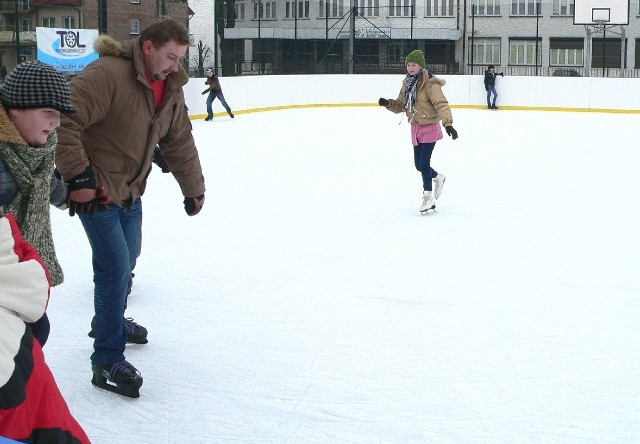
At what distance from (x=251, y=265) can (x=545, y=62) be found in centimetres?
2347

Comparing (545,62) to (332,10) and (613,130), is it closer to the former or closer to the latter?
(332,10)

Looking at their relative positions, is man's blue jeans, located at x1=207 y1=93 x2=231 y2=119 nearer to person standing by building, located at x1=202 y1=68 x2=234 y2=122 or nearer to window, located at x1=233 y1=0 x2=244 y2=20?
person standing by building, located at x1=202 y1=68 x2=234 y2=122

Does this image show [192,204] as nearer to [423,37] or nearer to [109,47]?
[109,47]

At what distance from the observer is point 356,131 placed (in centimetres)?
1501

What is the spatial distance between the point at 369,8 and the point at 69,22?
497 inches

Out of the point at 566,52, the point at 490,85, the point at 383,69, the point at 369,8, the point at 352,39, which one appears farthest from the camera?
the point at 369,8

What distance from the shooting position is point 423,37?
2550 cm

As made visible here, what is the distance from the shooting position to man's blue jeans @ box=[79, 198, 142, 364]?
3.18 m

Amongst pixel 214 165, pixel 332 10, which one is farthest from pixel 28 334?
pixel 332 10

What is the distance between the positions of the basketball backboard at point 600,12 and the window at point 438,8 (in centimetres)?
778

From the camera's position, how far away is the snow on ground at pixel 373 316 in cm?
314

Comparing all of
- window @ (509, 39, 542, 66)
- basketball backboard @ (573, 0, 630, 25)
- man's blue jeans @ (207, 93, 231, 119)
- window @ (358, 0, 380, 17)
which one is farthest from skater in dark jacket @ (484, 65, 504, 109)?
window @ (358, 0, 380, 17)

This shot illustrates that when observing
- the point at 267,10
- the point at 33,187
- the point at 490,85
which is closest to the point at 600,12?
the point at 490,85

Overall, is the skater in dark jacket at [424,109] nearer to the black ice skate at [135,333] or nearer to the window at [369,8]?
the black ice skate at [135,333]
